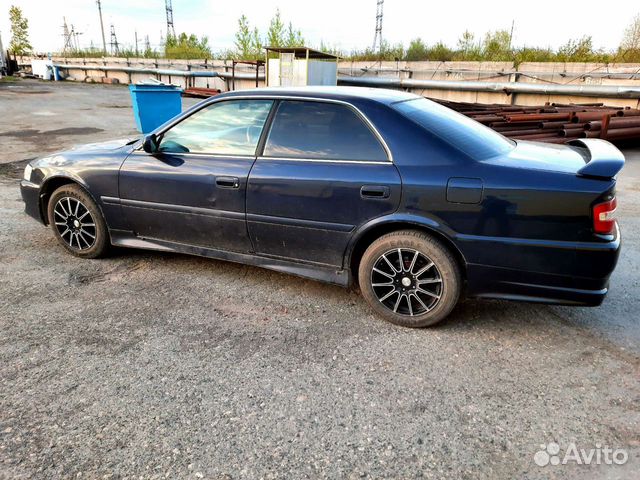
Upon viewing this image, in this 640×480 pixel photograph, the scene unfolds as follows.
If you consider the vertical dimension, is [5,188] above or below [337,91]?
below

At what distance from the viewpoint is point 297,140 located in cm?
337

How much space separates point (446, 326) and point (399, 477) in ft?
4.71

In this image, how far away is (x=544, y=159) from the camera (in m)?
3.04

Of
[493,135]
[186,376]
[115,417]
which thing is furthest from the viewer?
[493,135]

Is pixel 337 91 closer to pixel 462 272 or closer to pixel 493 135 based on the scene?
pixel 493 135

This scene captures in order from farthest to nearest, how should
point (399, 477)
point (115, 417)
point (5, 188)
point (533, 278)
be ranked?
point (5, 188), point (533, 278), point (115, 417), point (399, 477)

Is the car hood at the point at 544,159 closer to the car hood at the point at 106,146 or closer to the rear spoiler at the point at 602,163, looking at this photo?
the rear spoiler at the point at 602,163

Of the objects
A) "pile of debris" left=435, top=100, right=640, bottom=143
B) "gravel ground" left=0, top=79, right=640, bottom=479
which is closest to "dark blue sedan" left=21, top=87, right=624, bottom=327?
"gravel ground" left=0, top=79, right=640, bottom=479

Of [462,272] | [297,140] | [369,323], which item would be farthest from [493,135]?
[369,323]

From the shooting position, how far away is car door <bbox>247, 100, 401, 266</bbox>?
3.09m

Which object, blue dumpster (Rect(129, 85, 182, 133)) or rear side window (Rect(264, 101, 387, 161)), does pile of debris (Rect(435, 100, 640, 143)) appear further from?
blue dumpster (Rect(129, 85, 182, 133))

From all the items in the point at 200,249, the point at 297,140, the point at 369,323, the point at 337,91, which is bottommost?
the point at 369,323

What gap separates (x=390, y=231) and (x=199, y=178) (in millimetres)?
1532

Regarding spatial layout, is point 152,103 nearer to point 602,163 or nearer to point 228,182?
point 228,182
